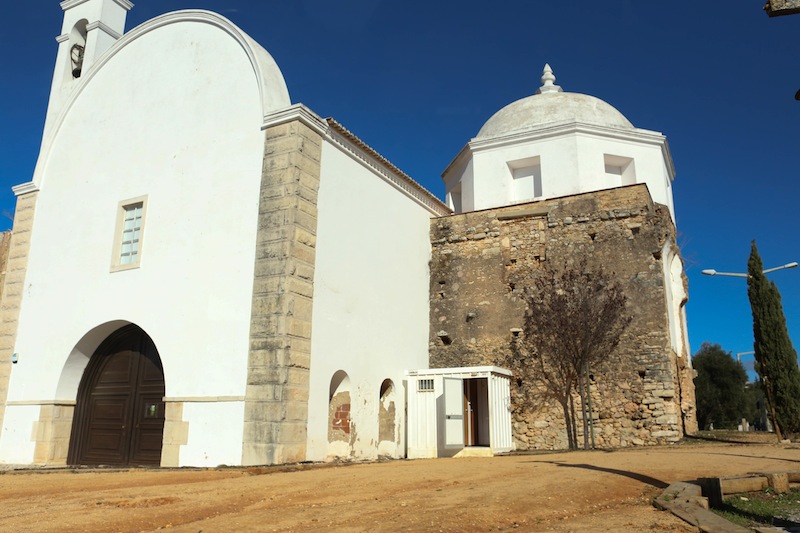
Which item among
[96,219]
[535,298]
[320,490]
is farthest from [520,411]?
[96,219]

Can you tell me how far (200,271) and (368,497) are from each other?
6.73m

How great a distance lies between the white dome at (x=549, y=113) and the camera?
1823cm

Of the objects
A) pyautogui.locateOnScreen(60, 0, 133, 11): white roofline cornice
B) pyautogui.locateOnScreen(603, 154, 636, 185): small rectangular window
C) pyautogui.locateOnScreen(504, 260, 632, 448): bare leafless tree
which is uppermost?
pyautogui.locateOnScreen(60, 0, 133, 11): white roofline cornice

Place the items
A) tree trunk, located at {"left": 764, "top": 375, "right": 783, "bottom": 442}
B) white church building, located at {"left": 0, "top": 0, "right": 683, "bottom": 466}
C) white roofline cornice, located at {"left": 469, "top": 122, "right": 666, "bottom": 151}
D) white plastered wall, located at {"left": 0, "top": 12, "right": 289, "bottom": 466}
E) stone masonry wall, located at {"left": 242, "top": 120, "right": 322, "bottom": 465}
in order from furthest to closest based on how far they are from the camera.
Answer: white roofline cornice, located at {"left": 469, "top": 122, "right": 666, "bottom": 151} → tree trunk, located at {"left": 764, "top": 375, "right": 783, "bottom": 442} → white plastered wall, located at {"left": 0, "top": 12, "right": 289, "bottom": 466} → white church building, located at {"left": 0, "top": 0, "right": 683, "bottom": 466} → stone masonry wall, located at {"left": 242, "top": 120, "right": 322, "bottom": 465}

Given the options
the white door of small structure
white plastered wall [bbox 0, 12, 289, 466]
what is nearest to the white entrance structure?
the white door of small structure

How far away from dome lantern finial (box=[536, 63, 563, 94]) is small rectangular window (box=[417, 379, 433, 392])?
10716 millimetres

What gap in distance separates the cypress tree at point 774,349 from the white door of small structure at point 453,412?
7633 mm

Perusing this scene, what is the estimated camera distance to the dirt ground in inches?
198

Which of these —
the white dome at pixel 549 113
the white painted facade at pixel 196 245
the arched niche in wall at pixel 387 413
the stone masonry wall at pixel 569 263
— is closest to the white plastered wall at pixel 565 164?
the white dome at pixel 549 113

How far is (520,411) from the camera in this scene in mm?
14438

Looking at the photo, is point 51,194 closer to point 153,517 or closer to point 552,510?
point 153,517

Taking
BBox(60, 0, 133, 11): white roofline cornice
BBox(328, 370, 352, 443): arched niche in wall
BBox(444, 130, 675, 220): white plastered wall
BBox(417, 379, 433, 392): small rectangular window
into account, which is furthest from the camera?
BBox(444, 130, 675, 220): white plastered wall

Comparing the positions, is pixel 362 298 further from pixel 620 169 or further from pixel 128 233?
pixel 620 169

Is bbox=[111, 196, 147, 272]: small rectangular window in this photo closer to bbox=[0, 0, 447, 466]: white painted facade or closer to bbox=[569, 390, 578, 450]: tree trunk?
bbox=[0, 0, 447, 466]: white painted facade
